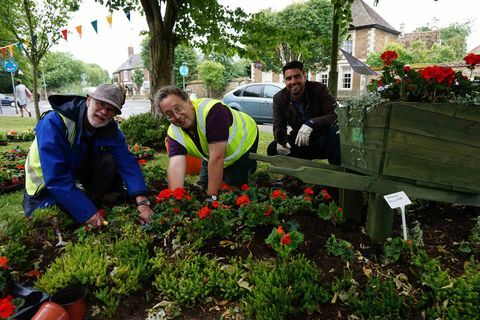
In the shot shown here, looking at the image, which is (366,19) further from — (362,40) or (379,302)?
(379,302)

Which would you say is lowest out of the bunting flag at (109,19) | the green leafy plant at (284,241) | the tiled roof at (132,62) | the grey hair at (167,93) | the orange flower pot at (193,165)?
the orange flower pot at (193,165)

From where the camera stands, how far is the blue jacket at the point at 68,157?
7.97ft

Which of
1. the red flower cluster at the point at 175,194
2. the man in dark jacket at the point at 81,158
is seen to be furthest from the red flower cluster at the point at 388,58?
A: the man in dark jacket at the point at 81,158

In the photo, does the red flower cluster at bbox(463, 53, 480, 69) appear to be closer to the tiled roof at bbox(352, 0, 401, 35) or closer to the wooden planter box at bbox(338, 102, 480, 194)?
the wooden planter box at bbox(338, 102, 480, 194)

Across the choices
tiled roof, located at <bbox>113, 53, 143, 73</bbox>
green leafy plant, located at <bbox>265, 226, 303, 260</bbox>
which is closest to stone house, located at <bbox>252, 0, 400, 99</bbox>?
green leafy plant, located at <bbox>265, 226, 303, 260</bbox>

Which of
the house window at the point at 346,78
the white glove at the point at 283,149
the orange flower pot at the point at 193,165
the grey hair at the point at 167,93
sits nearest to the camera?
the grey hair at the point at 167,93

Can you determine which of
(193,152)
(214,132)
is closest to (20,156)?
(193,152)

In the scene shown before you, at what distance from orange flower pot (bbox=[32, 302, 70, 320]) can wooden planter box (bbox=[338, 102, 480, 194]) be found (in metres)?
1.90

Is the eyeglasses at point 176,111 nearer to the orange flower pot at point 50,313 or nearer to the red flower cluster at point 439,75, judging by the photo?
the orange flower pot at point 50,313

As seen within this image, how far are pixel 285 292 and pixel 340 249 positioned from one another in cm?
51

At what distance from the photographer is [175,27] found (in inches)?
271

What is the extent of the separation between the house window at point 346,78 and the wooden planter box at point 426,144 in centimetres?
3050

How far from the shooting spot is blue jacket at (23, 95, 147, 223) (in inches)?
95.7

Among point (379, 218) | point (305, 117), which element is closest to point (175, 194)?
point (379, 218)
